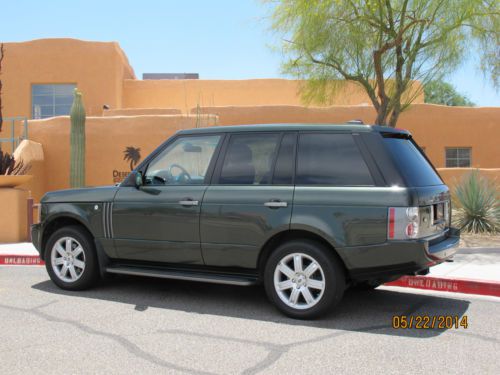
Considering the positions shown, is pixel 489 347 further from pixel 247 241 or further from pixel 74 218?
pixel 74 218

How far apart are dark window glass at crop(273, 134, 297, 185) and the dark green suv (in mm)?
11

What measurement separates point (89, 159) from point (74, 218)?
447 inches

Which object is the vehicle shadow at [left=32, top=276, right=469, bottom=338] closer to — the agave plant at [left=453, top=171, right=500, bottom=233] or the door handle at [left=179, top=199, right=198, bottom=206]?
the door handle at [left=179, top=199, right=198, bottom=206]

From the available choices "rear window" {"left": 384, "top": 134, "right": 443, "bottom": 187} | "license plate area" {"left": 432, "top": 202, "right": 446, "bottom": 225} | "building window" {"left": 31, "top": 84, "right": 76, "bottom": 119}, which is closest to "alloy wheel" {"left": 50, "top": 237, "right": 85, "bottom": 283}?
"rear window" {"left": 384, "top": 134, "right": 443, "bottom": 187}

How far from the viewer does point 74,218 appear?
6.91 metres

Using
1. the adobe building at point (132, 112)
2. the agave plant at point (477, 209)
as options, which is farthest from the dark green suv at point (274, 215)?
the adobe building at point (132, 112)

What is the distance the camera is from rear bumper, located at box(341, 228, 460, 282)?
16.8 ft

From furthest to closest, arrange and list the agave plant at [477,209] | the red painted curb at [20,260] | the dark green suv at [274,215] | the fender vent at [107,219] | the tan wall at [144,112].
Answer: the tan wall at [144,112] → the agave plant at [477,209] → the red painted curb at [20,260] → the fender vent at [107,219] → the dark green suv at [274,215]

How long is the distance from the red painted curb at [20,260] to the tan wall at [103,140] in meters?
7.81

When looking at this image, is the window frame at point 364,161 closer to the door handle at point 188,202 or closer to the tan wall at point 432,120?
the door handle at point 188,202

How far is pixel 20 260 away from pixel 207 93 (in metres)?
17.1

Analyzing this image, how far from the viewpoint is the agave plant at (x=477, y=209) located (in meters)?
11.7
